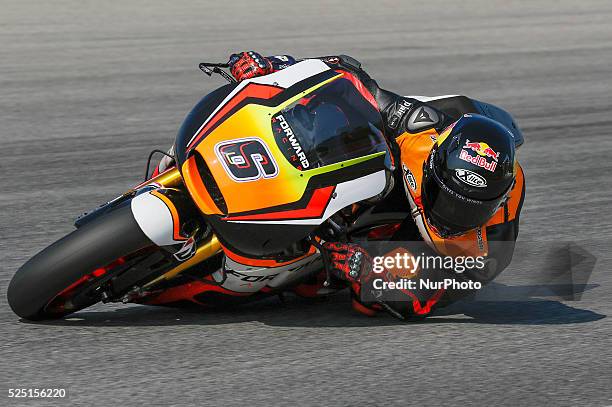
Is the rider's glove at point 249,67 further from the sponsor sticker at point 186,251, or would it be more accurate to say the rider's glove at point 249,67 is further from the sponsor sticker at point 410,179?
the sponsor sticker at point 186,251

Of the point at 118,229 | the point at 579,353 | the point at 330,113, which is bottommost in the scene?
the point at 579,353

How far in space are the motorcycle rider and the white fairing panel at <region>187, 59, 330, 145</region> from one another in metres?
0.13

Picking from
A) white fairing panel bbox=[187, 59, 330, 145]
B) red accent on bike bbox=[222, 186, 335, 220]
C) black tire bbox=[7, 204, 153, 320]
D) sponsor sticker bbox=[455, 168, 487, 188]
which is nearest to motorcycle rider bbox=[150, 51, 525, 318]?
sponsor sticker bbox=[455, 168, 487, 188]

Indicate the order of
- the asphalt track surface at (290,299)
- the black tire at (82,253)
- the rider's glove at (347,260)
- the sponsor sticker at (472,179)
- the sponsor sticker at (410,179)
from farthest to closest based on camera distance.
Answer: the sponsor sticker at (410,179) → the rider's glove at (347,260) → the sponsor sticker at (472,179) → the black tire at (82,253) → the asphalt track surface at (290,299)

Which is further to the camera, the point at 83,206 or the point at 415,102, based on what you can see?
the point at 83,206

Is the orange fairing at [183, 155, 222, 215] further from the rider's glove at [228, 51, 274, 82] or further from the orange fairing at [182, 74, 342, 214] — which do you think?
the rider's glove at [228, 51, 274, 82]

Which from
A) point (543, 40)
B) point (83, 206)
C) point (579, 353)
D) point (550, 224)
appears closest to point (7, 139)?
point (83, 206)

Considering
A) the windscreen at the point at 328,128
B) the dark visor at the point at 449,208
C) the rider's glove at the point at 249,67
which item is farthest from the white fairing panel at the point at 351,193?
the rider's glove at the point at 249,67

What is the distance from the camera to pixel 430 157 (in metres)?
4.64

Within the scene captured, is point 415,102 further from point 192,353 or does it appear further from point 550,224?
Result: point 550,224

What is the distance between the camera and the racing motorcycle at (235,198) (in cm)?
434

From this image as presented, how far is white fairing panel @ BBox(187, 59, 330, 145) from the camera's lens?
15.4 ft

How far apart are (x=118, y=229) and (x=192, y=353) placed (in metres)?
0.59

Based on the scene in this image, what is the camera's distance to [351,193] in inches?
174
